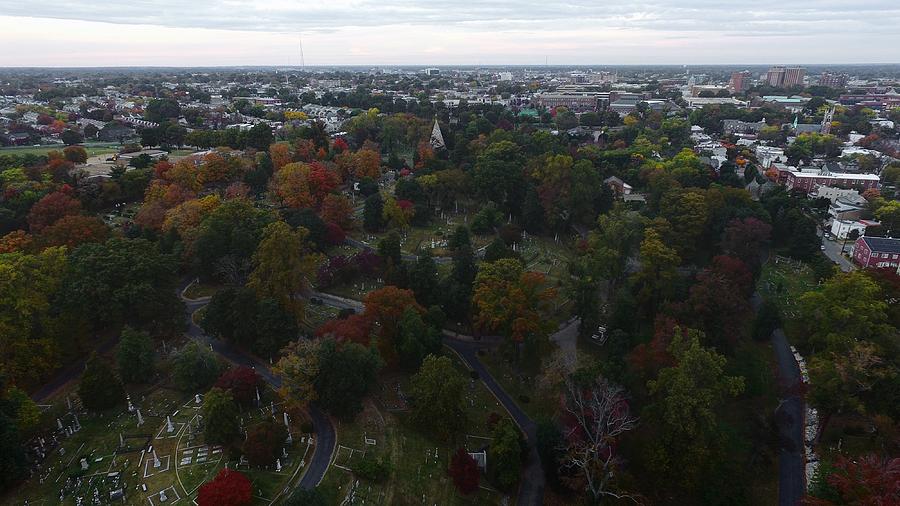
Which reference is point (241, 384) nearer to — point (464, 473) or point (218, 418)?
point (218, 418)

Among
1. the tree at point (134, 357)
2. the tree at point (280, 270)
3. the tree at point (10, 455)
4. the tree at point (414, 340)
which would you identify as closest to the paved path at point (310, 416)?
the tree at point (280, 270)

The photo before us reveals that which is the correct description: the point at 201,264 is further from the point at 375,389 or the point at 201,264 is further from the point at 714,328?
the point at 714,328

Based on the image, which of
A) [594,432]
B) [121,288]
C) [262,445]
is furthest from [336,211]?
[594,432]

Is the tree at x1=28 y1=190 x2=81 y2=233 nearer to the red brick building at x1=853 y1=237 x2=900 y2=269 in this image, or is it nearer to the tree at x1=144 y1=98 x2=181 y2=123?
the tree at x1=144 y1=98 x2=181 y2=123

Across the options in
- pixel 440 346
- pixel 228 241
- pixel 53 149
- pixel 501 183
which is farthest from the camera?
pixel 53 149

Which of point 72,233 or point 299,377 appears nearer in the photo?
point 299,377

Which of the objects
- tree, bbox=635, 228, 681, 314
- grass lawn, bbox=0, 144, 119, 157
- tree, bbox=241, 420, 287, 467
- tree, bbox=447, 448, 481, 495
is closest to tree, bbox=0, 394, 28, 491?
tree, bbox=241, 420, 287, 467

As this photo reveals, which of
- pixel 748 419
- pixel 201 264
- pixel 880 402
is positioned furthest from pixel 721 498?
pixel 201 264
